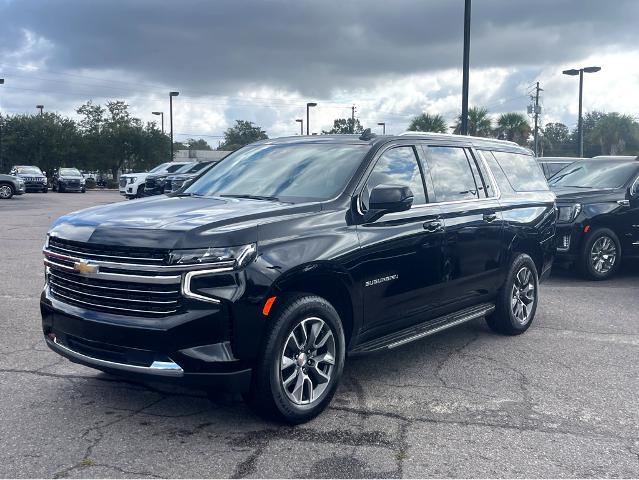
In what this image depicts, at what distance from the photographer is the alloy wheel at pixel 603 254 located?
10203 mm

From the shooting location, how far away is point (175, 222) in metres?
4.25

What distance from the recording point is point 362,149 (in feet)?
17.9

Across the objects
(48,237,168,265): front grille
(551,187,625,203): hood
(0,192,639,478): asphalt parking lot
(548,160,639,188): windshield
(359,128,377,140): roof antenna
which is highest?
(359,128,377,140): roof antenna

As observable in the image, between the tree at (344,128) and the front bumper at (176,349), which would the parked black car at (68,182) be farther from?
the front bumper at (176,349)

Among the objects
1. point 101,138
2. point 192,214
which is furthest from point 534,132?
point 192,214

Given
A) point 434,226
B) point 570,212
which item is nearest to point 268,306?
point 434,226

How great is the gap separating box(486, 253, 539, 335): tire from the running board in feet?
0.52

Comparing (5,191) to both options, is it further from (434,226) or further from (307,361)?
(307,361)

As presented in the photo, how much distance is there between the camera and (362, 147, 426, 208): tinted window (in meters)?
5.32

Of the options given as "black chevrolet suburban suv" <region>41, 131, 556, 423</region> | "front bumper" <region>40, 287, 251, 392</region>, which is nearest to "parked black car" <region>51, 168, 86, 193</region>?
"black chevrolet suburban suv" <region>41, 131, 556, 423</region>

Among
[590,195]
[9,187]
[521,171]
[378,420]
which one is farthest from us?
[9,187]

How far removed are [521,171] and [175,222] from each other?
4.42 meters

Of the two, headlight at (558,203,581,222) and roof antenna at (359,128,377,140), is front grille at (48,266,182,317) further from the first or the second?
headlight at (558,203,581,222)

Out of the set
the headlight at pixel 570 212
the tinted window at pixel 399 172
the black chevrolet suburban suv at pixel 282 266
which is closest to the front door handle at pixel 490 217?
the black chevrolet suburban suv at pixel 282 266
